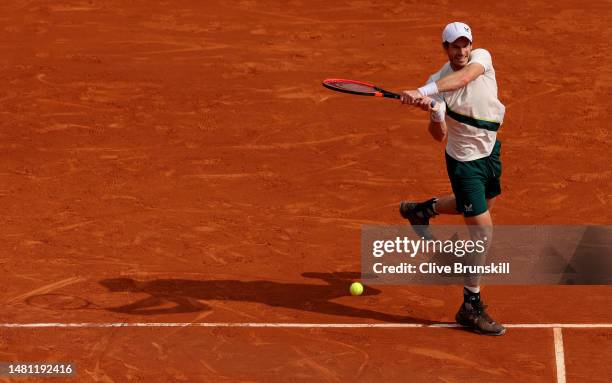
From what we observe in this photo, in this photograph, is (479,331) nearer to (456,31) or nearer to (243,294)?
(243,294)

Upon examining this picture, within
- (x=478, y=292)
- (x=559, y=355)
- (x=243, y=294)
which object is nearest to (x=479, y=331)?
(x=478, y=292)

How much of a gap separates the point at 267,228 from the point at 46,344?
3112mm

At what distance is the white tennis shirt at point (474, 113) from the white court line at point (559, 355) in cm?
172

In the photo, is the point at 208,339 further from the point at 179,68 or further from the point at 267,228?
the point at 179,68

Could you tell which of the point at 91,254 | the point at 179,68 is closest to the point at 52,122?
the point at 179,68

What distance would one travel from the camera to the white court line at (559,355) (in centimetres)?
1078

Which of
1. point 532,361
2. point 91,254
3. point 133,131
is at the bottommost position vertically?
point 532,361

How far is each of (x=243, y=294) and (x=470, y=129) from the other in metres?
2.77

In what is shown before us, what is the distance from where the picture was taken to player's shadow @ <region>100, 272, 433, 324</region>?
39.5ft

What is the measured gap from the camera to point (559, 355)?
1110cm

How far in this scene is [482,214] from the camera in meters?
11.4

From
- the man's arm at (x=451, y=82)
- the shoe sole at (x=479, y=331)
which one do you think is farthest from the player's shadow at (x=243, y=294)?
the man's arm at (x=451, y=82)

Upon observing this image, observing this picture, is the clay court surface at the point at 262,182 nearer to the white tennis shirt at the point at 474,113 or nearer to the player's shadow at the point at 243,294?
the player's shadow at the point at 243,294

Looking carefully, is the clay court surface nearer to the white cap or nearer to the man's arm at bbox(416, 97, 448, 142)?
the man's arm at bbox(416, 97, 448, 142)
